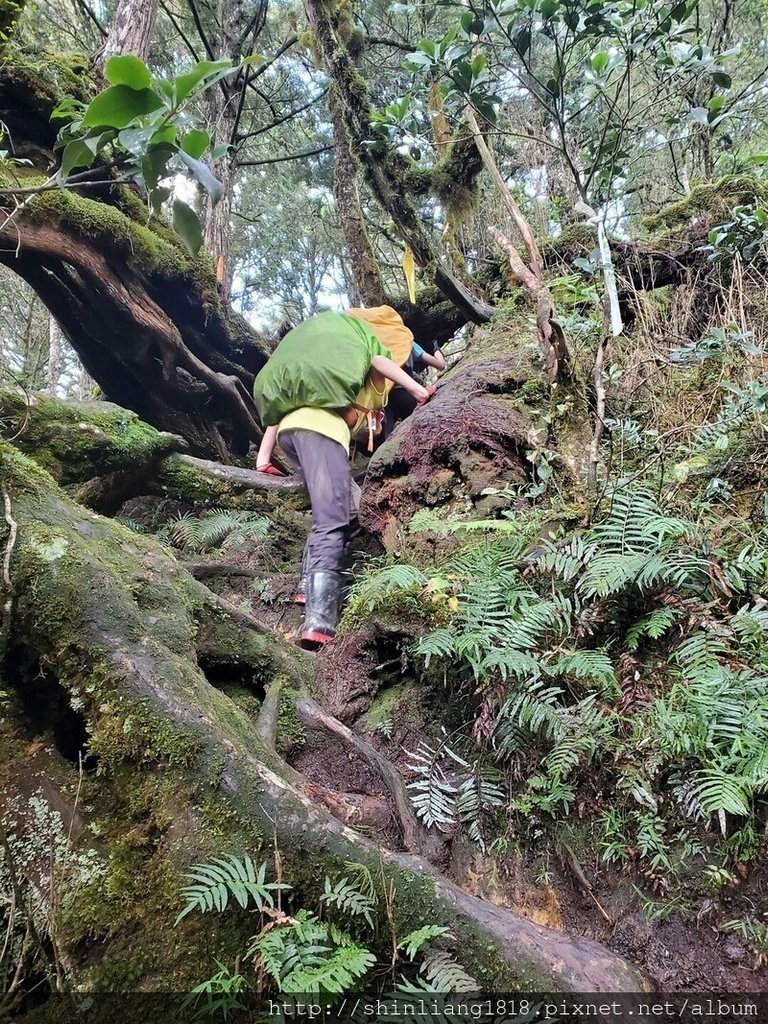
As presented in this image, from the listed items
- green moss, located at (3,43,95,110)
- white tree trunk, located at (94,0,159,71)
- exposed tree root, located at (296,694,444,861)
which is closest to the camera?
exposed tree root, located at (296,694,444,861)

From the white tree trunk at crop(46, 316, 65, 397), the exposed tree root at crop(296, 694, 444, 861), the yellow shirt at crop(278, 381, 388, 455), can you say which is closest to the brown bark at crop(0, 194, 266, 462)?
the yellow shirt at crop(278, 381, 388, 455)

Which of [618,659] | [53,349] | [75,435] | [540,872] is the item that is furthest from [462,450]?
[53,349]

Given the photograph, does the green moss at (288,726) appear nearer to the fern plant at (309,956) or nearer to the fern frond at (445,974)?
the fern plant at (309,956)

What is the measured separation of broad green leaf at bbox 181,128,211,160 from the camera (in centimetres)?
165

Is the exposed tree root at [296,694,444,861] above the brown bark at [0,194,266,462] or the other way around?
the other way around

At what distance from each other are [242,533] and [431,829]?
3.61 meters

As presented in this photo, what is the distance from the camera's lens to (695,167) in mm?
9391

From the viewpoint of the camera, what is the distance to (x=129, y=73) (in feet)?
4.76

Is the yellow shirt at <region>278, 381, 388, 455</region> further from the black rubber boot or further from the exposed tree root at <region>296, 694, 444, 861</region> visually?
the exposed tree root at <region>296, 694, 444, 861</region>

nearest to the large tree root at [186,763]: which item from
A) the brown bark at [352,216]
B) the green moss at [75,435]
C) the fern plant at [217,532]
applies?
the green moss at [75,435]

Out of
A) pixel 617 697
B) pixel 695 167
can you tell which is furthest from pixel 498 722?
pixel 695 167

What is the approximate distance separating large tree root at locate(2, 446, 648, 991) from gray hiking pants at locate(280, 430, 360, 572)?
195 cm

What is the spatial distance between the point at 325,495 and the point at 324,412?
75cm

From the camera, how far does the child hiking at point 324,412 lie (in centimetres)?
434
